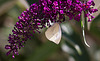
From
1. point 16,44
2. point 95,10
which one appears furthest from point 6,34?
point 95,10

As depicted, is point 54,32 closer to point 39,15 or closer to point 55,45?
point 39,15

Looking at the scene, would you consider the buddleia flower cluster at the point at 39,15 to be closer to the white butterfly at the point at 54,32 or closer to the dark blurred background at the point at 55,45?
the white butterfly at the point at 54,32

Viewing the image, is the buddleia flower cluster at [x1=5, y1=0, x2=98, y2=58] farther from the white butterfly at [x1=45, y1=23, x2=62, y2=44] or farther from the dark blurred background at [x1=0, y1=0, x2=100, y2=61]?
the dark blurred background at [x1=0, y1=0, x2=100, y2=61]

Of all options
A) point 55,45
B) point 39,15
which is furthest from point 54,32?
point 55,45

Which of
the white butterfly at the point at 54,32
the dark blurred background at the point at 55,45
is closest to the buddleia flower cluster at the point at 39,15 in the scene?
the white butterfly at the point at 54,32

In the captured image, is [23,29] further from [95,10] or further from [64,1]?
[95,10]

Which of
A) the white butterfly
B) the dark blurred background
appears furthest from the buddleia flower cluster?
the dark blurred background
